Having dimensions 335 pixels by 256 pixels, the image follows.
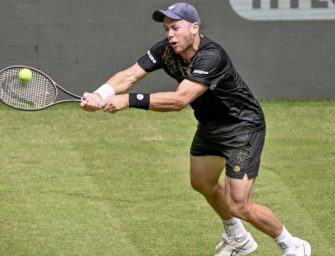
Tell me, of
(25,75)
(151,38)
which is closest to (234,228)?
(25,75)

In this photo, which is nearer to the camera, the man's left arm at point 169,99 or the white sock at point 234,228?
the man's left arm at point 169,99

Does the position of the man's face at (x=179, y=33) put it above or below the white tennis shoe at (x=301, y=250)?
above

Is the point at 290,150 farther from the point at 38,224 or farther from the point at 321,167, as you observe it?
the point at 38,224

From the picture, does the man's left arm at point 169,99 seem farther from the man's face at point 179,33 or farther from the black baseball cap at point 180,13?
the black baseball cap at point 180,13

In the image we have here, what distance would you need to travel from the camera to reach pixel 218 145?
9492 millimetres

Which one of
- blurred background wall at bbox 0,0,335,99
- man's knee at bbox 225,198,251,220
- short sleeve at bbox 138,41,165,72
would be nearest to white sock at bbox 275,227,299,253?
man's knee at bbox 225,198,251,220

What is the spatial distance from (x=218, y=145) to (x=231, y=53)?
603 cm

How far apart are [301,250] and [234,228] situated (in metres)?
0.73

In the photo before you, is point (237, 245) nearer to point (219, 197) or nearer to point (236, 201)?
point (219, 197)

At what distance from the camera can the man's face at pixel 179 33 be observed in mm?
8992

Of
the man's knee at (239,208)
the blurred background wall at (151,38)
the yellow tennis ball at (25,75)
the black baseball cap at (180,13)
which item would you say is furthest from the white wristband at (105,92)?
the blurred background wall at (151,38)

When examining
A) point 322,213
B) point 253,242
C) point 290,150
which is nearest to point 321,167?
point 290,150

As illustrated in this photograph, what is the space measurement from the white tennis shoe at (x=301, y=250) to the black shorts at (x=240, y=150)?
721 millimetres

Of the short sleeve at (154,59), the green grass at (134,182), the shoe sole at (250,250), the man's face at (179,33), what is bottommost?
the green grass at (134,182)
